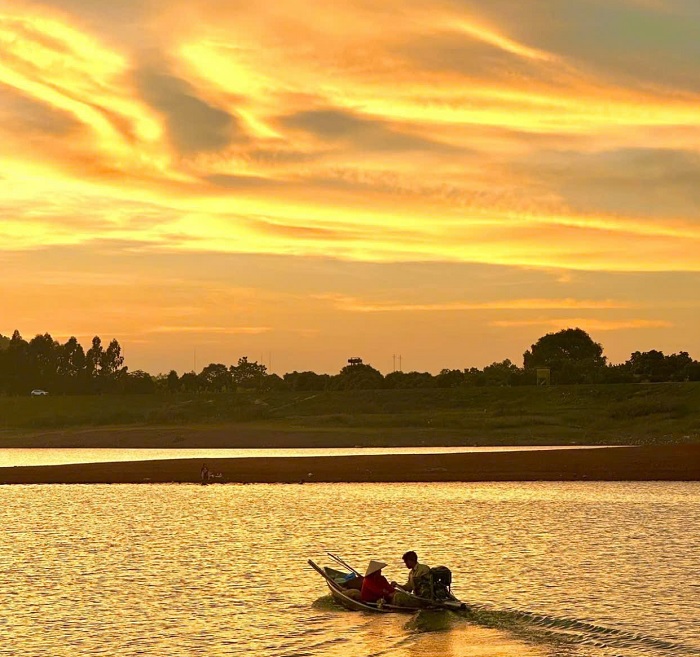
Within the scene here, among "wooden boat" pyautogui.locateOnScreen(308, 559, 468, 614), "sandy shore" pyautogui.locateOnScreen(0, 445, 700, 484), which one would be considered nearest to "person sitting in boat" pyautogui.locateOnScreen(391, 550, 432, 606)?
"wooden boat" pyautogui.locateOnScreen(308, 559, 468, 614)

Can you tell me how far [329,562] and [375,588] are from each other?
1338 centimetres

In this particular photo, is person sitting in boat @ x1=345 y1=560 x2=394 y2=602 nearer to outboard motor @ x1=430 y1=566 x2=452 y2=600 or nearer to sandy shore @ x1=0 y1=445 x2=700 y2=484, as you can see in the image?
outboard motor @ x1=430 y1=566 x2=452 y2=600

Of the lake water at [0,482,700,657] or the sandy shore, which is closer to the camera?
the lake water at [0,482,700,657]

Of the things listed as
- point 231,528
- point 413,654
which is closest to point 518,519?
point 231,528

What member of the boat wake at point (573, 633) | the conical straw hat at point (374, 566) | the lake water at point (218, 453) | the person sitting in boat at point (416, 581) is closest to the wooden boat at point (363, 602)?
the person sitting in boat at point (416, 581)

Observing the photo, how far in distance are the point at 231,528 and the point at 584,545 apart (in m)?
21.6

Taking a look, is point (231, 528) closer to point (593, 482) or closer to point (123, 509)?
point (123, 509)

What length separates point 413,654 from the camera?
3366 centimetres

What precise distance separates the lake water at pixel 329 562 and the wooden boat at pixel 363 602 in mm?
363

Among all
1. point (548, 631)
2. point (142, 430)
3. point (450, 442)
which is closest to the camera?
point (548, 631)

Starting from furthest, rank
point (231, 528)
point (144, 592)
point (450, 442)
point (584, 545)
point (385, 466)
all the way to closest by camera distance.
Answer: point (450, 442)
point (385, 466)
point (231, 528)
point (584, 545)
point (144, 592)

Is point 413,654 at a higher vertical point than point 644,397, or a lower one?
lower

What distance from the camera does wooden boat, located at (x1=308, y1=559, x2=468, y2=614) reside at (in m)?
38.2

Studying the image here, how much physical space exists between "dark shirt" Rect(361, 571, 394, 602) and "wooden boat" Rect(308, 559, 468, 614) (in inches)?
10.0
